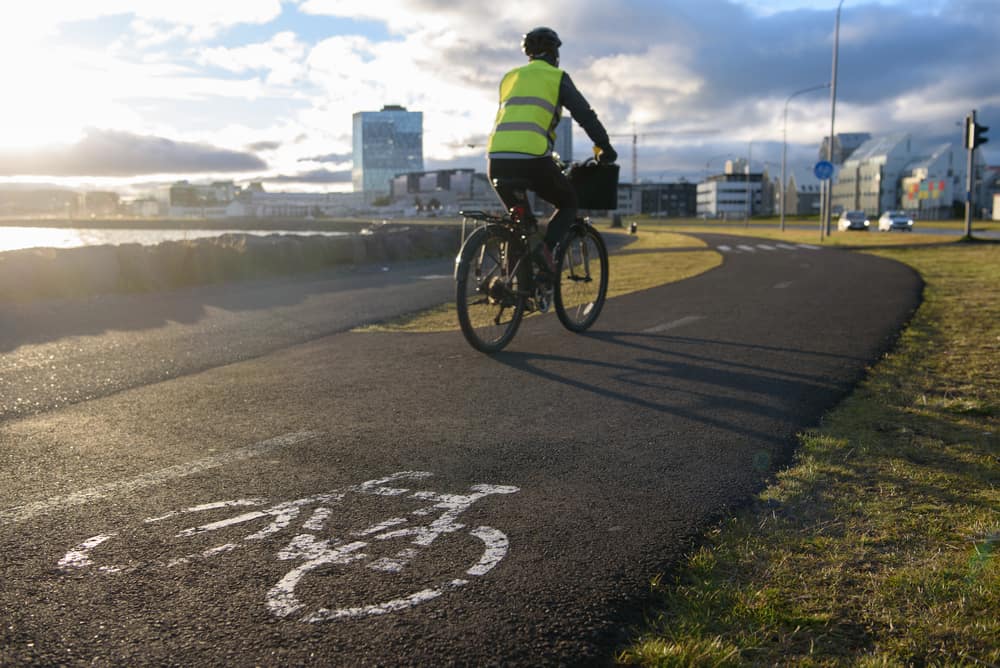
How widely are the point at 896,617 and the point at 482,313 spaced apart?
4.33 metres

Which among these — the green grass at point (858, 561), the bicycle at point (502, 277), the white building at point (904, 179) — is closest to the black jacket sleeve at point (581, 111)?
the bicycle at point (502, 277)

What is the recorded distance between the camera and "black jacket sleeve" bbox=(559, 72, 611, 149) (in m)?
6.16

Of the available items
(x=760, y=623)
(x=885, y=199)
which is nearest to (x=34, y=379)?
(x=760, y=623)

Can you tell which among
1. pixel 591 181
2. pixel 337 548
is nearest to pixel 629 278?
pixel 591 181

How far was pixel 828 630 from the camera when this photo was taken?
2064 mm

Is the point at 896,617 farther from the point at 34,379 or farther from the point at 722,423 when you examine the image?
the point at 34,379

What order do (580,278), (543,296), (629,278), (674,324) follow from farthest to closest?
(629,278)
(674,324)
(580,278)
(543,296)

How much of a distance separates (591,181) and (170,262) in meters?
7.35

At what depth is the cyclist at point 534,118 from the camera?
6023mm

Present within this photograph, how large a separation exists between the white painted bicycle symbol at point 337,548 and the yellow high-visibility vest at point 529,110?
3518 mm

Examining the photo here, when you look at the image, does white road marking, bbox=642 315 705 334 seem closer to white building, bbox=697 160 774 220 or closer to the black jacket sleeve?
the black jacket sleeve

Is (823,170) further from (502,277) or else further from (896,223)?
(502,277)

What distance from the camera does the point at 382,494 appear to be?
3.08 m

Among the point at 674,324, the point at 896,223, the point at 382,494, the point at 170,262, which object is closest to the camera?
the point at 382,494
